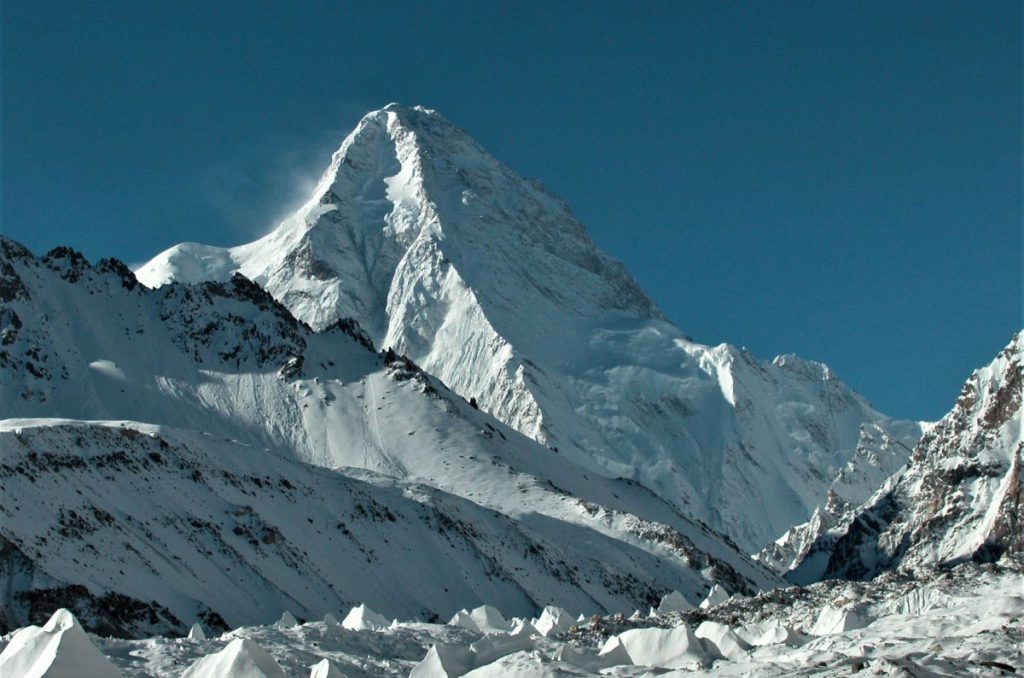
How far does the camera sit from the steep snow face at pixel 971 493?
167 m

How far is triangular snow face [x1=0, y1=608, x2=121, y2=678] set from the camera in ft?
117

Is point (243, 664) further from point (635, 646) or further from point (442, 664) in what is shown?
point (635, 646)

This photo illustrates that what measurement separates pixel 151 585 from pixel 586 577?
184 ft

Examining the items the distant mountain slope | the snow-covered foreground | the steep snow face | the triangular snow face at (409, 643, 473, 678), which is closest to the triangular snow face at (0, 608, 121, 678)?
the snow-covered foreground

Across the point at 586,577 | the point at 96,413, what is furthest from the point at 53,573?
the point at 96,413

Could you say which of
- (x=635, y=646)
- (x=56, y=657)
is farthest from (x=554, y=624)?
(x=56, y=657)

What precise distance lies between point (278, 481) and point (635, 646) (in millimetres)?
86664

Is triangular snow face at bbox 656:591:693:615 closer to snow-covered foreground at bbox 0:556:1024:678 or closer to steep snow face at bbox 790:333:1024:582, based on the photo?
snow-covered foreground at bbox 0:556:1024:678

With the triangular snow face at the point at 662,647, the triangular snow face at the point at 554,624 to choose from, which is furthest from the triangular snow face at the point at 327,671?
the triangular snow face at the point at 554,624

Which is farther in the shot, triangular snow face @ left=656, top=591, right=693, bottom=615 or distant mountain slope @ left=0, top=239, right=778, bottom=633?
distant mountain slope @ left=0, top=239, right=778, bottom=633

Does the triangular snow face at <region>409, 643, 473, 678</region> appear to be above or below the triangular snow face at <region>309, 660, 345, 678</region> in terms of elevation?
above

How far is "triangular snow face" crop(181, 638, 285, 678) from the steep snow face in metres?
139

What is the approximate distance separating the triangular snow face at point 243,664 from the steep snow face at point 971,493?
139 m

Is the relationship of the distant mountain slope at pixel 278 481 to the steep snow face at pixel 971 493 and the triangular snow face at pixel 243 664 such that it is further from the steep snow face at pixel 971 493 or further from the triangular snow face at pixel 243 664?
the triangular snow face at pixel 243 664
